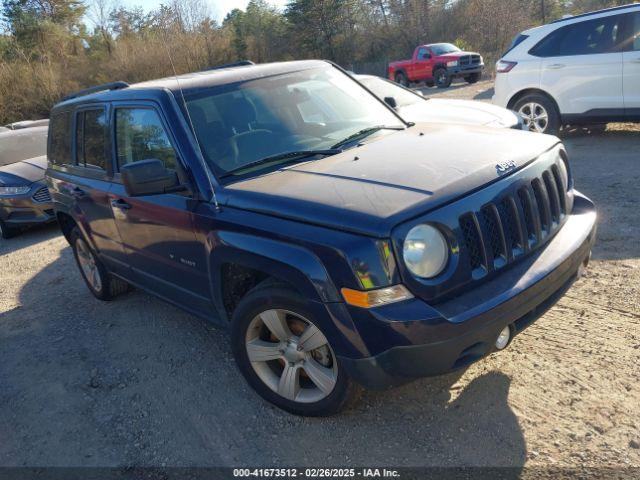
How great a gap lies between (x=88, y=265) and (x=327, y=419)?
11.1ft

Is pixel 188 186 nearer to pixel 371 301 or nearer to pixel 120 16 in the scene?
pixel 371 301

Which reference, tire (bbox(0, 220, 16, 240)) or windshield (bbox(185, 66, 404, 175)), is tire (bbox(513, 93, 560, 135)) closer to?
windshield (bbox(185, 66, 404, 175))

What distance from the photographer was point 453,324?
246 cm

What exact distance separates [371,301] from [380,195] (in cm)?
54

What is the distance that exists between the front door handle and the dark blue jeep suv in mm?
16

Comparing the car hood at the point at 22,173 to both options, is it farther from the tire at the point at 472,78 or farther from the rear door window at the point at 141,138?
the tire at the point at 472,78

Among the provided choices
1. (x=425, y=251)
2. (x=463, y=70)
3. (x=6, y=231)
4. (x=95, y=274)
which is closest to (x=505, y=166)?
(x=425, y=251)

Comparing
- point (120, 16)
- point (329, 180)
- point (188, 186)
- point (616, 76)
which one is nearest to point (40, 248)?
point (188, 186)

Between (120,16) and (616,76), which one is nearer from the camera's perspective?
(616,76)

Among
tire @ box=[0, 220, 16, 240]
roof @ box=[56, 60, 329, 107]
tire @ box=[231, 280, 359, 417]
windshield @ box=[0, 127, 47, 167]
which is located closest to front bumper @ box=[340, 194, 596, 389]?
tire @ box=[231, 280, 359, 417]

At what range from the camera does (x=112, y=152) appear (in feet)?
13.6

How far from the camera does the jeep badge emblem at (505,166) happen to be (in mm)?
2913

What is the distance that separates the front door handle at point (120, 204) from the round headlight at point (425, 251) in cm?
229

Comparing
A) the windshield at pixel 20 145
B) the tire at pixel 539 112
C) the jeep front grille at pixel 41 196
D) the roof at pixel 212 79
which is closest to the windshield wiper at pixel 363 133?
Answer: the roof at pixel 212 79
